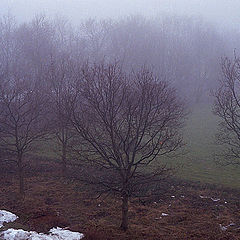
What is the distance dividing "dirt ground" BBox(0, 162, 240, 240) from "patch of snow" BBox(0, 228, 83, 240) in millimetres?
424

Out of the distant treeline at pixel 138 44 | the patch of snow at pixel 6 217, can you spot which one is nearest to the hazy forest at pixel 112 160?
the patch of snow at pixel 6 217

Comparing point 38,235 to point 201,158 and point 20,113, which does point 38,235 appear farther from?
point 201,158

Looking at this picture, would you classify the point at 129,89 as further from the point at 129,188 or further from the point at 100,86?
the point at 129,188

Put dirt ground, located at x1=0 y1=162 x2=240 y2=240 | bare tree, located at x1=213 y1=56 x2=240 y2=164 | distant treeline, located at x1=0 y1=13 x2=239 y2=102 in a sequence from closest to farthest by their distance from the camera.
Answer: dirt ground, located at x1=0 y1=162 x2=240 y2=240 < bare tree, located at x1=213 y1=56 x2=240 y2=164 < distant treeline, located at x1=0 y1=13 x2=239 y2=102

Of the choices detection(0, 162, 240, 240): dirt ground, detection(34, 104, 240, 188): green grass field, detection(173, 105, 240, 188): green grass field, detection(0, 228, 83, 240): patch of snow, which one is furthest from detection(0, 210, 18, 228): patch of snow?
detection(173, 105, 240, 188): green grass field

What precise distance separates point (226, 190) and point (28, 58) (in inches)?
1261

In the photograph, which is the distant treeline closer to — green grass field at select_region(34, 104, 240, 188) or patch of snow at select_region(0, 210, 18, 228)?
green grass field at select_region(34, 104, 240, 188)

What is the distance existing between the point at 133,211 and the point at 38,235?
15.0 ft

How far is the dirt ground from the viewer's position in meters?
10.9

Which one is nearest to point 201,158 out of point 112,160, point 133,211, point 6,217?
point 112,160

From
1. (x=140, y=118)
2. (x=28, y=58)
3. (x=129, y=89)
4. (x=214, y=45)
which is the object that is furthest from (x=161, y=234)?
(x=214, y=45)

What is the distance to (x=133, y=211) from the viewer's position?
13.2 meters

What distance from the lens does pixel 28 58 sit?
40375 mm

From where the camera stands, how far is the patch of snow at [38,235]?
9648 mm
